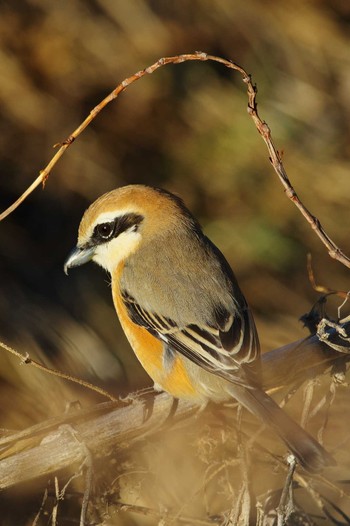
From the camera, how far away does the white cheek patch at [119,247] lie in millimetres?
3863

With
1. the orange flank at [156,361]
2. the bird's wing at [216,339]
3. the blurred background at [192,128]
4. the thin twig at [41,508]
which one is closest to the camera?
the thin twig at [41,508]

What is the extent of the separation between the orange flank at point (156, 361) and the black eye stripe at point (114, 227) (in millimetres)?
157

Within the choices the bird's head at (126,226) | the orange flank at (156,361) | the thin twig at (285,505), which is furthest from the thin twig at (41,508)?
the bird's head at (126,226)

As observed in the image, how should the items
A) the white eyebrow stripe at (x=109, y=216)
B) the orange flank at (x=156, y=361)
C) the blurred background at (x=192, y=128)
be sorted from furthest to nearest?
1. the blurred background at (x=192, y=128)
2. the white eyebrow stripe at (x=109, y=216)
3. the orange flank at (x=156, y=361)

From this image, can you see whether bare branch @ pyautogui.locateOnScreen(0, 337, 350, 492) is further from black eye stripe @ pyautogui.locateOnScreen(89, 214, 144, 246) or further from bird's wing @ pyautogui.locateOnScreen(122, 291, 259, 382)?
black eye stripe @ pyautogui.locateOnScreen(89, 214, 144, 246)

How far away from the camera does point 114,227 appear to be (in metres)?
3.80

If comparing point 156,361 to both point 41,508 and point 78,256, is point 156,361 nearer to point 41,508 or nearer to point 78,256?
point 78,256

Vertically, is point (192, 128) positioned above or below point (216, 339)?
above

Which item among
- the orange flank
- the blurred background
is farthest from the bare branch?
the blurred background

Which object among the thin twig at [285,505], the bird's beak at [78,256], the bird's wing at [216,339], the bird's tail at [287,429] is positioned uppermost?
the bird's beak at [78,256]

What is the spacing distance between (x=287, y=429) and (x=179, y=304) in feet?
2.47

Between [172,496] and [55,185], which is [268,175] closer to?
[55,185]

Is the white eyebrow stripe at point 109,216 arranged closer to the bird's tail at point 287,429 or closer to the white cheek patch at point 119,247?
the white cheek patch at point 119,247

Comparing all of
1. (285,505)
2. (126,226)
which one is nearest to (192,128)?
(126,226)
